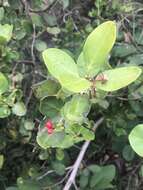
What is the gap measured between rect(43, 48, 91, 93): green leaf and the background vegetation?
1.11 ft

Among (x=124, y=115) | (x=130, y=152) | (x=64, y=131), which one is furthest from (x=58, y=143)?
(x=130, y=152)

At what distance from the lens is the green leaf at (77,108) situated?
0.99 meters

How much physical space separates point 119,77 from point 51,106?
0.26 meters

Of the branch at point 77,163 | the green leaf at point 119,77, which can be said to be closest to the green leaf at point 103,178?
the branch at point 77,163

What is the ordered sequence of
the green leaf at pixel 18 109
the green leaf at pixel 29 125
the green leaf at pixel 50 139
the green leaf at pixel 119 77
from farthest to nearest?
1. the green leaf at pixel 29 125
2. the green leaf at pixel 18 109
3. the green leaf at pixel 50 139
4. the green leaf at pixel 119 77

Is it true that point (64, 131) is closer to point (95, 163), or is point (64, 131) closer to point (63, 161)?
point (63, 161)

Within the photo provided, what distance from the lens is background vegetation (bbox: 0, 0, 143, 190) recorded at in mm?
1425

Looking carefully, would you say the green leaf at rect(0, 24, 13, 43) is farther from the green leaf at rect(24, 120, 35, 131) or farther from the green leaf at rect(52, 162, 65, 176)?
the green leaf at rect(52, 162, 65, 176)

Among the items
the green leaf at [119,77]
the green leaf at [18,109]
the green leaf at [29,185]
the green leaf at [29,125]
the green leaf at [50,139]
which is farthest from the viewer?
the green leaf at [29,185]

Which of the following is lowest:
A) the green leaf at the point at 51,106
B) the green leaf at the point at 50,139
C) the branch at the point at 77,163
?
the branch at the point at 77,163

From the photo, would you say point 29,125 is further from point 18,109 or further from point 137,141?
point 137,141

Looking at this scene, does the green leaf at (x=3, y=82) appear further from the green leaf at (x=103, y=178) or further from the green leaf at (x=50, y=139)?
the green leaf at (x=103, y=178)

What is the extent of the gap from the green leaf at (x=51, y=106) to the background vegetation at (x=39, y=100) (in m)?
0.14

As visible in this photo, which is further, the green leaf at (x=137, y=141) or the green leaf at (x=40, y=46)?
the green leaf at (x=40, y=46)
